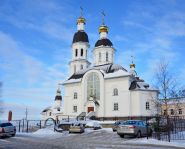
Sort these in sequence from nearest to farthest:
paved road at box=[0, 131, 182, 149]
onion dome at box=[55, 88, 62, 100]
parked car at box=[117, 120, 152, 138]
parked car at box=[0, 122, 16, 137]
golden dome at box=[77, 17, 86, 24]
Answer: paved road at box=[0, 131, 182, 149] → parked car at box=[117, 120, 152, 138] → parked car at box=[0, 122, 16, 137] → golden dome at box=[77, 17, 86, 24] → onion dome at box=[55, 88, 62, 100]

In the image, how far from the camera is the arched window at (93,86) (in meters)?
54.3

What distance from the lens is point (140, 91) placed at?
50938mm

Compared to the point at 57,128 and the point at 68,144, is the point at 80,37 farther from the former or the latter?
the point at 68,144

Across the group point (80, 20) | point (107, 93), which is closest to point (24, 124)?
point (107, 93)

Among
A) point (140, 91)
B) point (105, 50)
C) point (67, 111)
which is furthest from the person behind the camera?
point (105, 50)

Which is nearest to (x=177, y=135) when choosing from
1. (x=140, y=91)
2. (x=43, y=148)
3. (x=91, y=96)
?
(x=43, y=148)

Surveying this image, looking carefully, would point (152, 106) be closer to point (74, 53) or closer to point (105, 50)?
point (105, 50)

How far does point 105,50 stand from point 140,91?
16342 millimetres

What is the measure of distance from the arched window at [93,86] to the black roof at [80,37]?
12590mm

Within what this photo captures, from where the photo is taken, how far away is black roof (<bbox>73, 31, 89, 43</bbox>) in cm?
6459

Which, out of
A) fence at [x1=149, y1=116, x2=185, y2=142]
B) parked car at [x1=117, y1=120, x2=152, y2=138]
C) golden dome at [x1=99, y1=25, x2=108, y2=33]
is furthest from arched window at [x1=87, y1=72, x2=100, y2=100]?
fence at [x1=149, y1=116, x2=185, y2=142]

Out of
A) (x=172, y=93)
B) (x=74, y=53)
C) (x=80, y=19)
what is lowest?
(x=172, y=93)

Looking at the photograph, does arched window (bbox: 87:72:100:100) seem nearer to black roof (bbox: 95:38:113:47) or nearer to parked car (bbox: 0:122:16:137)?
black roof (bbox: 95:38:113:47)

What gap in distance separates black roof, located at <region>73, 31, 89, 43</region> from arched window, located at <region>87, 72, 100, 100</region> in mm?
12590
